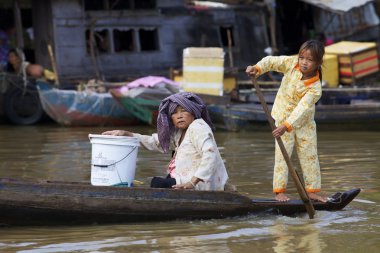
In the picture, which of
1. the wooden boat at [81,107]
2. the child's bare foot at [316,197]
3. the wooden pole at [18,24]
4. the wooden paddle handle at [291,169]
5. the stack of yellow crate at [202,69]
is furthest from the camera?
the wooden pole at [18,24]

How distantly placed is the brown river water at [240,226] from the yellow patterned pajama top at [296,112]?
341mm

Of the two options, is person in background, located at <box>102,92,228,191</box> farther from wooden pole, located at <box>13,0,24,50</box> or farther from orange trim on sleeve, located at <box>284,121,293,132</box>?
wooden pole, located at <box>13,0,24,50</box>

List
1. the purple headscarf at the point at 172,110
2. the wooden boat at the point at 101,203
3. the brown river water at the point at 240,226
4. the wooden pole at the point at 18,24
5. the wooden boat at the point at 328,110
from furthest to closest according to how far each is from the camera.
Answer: the wooden pole at the point at 18,24 → the wooden boat at the point at 328,110 → the purple headscarf at the point at 172,110 → the wooden boat at the point at 101,203 → the brown river water at the point at 240,226

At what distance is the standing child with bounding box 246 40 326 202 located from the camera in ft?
21.8

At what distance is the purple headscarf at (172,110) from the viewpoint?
6.38 m

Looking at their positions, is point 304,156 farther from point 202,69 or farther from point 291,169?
point 202,69

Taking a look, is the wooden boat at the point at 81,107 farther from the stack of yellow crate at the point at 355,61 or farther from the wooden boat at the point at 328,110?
the stack of yellow crate at the point at 355,61

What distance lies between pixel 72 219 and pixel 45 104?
32.0ft

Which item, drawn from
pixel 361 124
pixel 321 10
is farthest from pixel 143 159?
pixel 321 10

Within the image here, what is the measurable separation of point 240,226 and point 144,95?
878cm

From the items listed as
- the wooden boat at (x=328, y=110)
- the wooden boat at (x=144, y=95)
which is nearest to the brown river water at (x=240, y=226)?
the wooden boat at (x=328, y=110)

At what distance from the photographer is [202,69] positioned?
47.0ft

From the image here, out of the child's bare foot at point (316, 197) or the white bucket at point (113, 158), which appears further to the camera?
the child's bare foot at point (316, 197)

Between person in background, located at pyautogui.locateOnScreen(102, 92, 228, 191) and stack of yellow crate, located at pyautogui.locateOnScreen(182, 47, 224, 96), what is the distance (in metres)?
7.73
